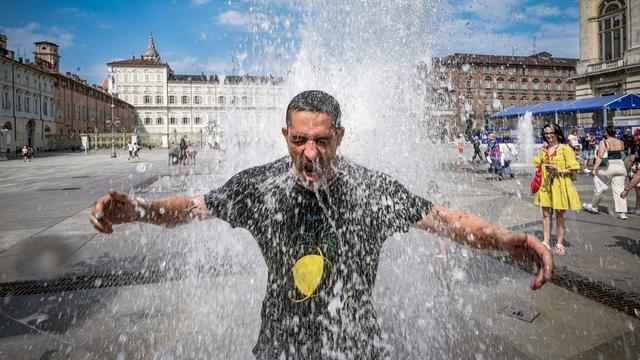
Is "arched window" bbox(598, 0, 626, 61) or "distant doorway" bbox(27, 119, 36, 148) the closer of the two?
"arched window" bbox(598, 0, 626, 61)

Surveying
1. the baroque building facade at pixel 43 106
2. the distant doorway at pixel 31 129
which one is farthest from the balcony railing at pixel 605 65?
the distant doorway at pixel 31 129

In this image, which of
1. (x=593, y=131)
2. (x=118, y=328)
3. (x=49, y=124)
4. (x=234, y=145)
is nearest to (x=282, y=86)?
(x=234, y=145)

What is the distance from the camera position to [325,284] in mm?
1586

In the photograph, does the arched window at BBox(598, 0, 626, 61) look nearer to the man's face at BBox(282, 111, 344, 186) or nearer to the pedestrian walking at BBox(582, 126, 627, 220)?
the pedestrian walking at BBox(582, 126, 627, 220)

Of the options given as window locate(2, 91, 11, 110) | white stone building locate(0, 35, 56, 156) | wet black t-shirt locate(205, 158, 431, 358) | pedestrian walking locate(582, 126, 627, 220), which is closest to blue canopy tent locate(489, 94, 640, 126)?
pedestrian walking locate(582, 126, 627, 220)

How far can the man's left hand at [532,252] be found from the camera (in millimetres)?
1450

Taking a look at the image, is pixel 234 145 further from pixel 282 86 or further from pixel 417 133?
pixel 417 133

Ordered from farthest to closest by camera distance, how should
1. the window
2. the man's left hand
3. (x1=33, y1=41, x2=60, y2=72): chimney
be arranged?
(x1=33, y1=41, x2=60, y2=72): chimney → the window → the man's left hand

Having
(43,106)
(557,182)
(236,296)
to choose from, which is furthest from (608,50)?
(43,106)

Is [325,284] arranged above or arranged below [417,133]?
below

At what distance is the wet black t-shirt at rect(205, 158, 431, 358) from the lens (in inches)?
→ 62.2

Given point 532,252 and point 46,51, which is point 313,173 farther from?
point 46,51

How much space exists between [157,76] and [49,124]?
38979 mm

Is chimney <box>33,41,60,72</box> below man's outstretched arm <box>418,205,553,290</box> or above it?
above
